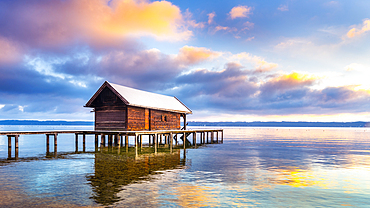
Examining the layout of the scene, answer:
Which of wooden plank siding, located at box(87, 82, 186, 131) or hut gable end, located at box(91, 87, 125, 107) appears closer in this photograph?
wooden plank siding, located at box(87, 82, 186, 131)

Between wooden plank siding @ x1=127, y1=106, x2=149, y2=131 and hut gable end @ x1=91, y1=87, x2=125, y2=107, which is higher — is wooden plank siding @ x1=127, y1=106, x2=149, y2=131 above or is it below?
below

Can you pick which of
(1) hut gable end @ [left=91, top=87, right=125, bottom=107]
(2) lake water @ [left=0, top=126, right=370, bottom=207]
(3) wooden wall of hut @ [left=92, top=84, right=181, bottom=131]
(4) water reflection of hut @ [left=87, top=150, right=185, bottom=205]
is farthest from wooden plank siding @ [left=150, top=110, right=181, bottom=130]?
(2) lake water @ [left=0, top=126, right=370, bottom=207]

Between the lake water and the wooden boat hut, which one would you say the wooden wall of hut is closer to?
the wooden boat hut

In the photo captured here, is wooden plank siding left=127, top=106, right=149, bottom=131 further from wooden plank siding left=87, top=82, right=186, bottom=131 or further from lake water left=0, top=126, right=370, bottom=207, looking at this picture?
lake water left=0, top=126, right=370, bottom=207

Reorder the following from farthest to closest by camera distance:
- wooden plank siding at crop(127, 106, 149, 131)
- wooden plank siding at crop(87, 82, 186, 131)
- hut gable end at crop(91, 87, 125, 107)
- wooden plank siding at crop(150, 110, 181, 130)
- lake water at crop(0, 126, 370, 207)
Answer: wooden plank siding at crop(150, 110, 181, 130) < hut gable end at crop(91, 87, 125, 107) < wooden plank siding at crop(87, 82, 186, 131) < wooden plank siding at crop(127, 106, 149, 131) < lake water at crop(0, 126, 370, 207)

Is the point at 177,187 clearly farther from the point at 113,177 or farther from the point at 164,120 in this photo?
the point at 164,120

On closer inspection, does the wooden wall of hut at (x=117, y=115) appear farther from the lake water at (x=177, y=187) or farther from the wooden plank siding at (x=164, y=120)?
the lake water at (x=177, y=187)

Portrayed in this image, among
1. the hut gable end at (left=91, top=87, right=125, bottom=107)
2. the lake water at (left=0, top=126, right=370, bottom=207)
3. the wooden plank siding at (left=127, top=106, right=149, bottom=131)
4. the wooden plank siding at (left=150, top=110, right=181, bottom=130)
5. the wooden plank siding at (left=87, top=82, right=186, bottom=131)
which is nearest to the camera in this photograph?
the lake water at (left=0, top=126, right=370, bottom=207)

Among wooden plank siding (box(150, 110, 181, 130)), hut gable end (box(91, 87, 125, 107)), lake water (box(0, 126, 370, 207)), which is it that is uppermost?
hut gable end (box(91, 87, 125, 107))

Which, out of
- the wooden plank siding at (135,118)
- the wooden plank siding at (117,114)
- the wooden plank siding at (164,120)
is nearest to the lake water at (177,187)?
the wooden plank siding at (135,118)

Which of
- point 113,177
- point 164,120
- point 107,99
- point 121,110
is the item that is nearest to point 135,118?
point 121,110

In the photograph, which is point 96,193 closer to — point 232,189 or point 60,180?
point 60,180

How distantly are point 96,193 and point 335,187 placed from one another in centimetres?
1302

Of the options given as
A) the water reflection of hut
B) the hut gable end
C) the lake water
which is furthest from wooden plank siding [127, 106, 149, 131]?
the lake water
